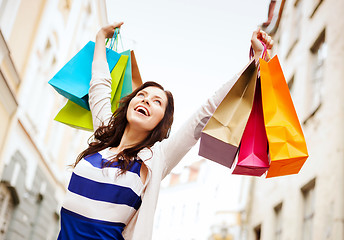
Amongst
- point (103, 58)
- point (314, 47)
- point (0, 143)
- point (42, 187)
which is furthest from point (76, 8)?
point (103, 58)

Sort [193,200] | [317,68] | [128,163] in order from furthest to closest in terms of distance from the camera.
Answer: [193,200] < [317,68] < [128,163]

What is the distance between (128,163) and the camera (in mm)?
2498

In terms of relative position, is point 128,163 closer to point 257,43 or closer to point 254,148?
point 254,148

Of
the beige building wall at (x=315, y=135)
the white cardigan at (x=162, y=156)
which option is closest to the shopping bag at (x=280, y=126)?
the white cardigan at (x=162, y=156)

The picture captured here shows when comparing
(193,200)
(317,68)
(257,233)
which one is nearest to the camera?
(317,68)

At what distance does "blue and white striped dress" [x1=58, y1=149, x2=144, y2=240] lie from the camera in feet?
7.69

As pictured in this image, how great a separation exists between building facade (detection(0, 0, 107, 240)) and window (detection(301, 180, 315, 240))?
19.0 ft

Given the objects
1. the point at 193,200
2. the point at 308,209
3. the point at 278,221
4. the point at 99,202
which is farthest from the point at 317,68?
the point at 193,200

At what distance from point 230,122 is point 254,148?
175 millimetres

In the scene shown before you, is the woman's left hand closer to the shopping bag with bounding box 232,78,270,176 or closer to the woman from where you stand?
the woman

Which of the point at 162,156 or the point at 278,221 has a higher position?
the point at 162,156

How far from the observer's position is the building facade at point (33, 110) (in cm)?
995

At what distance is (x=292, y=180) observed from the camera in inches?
408

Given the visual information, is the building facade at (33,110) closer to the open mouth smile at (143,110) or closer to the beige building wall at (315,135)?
the beige building wall at (315,135)
